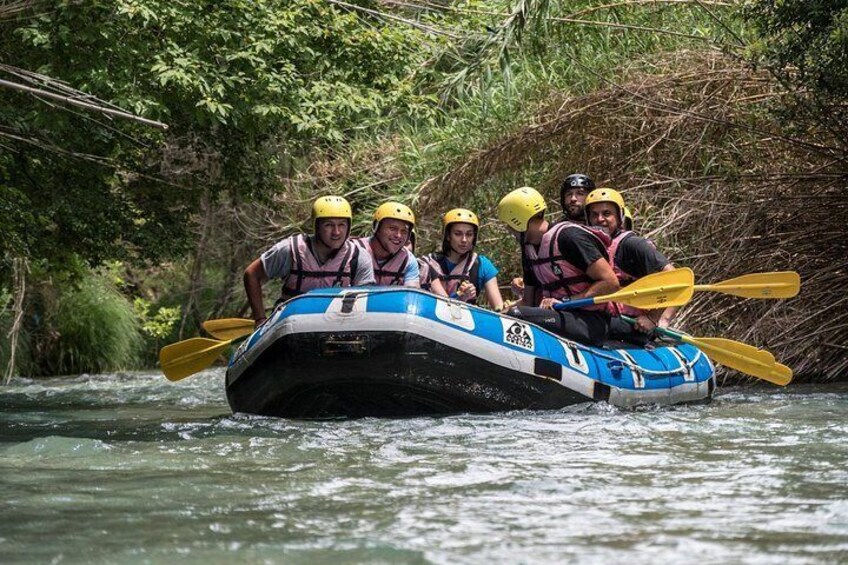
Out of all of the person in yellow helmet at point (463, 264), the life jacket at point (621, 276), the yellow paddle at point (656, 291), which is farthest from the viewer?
the person in yellow helmet at point (463, 264)

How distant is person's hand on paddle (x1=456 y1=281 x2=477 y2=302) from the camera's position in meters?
8.65

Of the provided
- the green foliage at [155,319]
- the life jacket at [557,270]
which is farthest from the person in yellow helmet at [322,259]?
the green foliage at [155,319]

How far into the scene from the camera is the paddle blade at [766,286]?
8.30m

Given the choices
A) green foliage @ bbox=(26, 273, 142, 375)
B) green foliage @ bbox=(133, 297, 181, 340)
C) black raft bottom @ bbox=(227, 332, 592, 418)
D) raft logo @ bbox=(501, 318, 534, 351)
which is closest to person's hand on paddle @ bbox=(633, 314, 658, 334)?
black raft bottom @ bbox=(227, 332, 592, 418)

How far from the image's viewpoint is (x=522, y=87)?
12.3 meters

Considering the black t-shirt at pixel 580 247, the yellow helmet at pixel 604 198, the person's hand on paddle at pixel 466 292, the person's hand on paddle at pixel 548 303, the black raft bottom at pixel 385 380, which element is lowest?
the black raft bottom at pixel 385 380

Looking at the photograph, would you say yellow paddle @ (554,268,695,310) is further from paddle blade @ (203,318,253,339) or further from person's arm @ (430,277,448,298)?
paddle blade @ (203,318,253,339)

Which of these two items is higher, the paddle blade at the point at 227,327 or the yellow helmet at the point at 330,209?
the yellow helmet at the point at 330,209

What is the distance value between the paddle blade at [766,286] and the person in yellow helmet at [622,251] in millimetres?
417

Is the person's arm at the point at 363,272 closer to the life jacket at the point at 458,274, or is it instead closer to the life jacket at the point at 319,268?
the life jacket at the point at 319,268

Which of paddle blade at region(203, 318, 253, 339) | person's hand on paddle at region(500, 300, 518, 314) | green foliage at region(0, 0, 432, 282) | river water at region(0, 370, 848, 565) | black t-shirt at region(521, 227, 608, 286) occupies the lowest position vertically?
river water at region(0, 370, 848, 565)

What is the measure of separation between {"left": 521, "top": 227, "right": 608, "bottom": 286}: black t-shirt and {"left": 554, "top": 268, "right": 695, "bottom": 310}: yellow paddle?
0.24 m

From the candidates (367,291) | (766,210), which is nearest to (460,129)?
(766,210)

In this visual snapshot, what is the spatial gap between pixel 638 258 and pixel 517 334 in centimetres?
135
